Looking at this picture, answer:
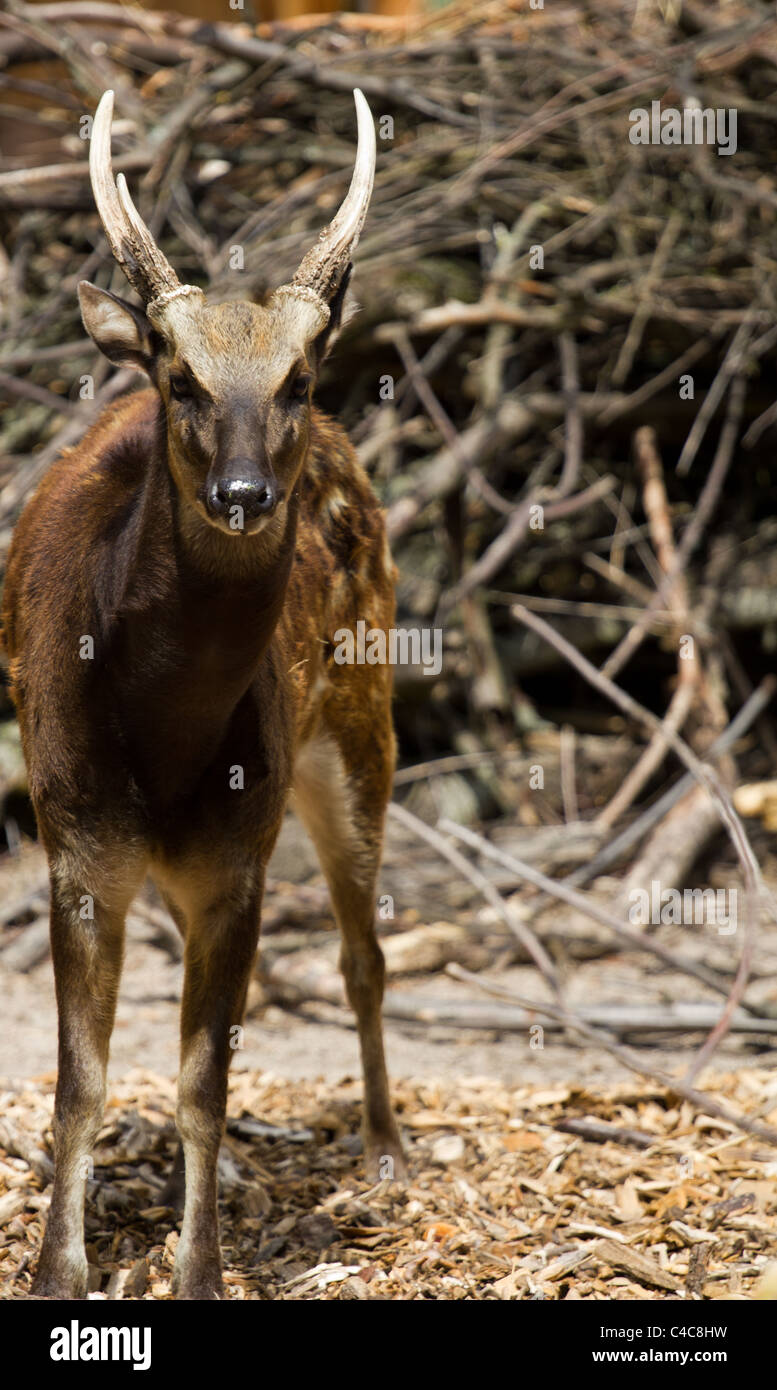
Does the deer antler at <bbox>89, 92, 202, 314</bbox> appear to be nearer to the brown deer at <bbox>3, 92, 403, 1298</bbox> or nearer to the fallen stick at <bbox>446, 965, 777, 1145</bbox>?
the brown deer at <bbox>3, 92, 403, 1298</bbox>

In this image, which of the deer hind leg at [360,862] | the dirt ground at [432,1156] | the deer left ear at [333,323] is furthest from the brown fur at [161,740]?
the deer hind leg at [360,862]

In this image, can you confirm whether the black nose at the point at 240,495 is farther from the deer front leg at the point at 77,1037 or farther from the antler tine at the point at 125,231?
the deer front leg at the point at 77,1037

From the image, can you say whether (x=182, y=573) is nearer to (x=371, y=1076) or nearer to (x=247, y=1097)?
(x=371, y=1076)

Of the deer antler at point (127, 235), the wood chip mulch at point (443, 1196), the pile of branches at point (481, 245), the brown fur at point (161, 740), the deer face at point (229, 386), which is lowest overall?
the wood chip mulch at point (443, 1196)

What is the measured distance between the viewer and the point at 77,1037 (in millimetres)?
3748

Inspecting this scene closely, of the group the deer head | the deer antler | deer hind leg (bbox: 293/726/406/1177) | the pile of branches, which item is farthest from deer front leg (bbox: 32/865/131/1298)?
the pile of branches

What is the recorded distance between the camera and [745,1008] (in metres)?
6.30

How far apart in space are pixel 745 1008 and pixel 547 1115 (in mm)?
1326

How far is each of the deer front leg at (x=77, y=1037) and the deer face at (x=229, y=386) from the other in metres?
1.06

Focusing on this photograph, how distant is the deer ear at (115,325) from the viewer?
143 inches

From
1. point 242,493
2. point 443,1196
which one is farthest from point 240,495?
point 443,1196

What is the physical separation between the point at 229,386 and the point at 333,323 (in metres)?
0.56
